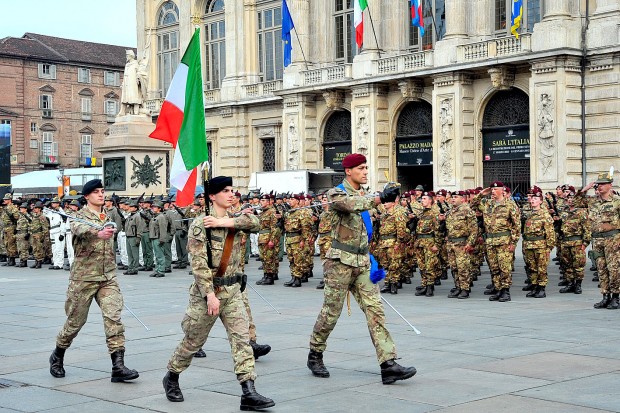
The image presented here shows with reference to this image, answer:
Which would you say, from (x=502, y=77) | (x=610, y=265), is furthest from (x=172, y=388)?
(x=502, y=77)

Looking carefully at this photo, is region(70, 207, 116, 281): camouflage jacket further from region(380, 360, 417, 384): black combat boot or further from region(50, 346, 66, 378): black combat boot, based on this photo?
region(380, 360, 417, 384): black combat boot

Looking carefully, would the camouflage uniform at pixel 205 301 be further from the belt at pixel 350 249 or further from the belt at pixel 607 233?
the belt at pixel 607 233

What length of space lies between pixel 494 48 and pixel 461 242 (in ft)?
50.1

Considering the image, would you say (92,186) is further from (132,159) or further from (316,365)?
(132,159)

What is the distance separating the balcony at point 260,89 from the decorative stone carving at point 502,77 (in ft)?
39.3

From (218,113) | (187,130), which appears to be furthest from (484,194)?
(218,113)

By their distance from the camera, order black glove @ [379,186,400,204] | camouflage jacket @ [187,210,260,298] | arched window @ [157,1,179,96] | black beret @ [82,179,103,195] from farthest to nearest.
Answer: arched window @ [157,1,179,96] < black beret @ [82,179,103,195] < black glove @ [379,186,400,204] < camouflage jacket @ [187,210,260,298]

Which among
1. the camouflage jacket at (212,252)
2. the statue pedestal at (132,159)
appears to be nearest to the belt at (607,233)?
the camouflage jacket at (212,252)

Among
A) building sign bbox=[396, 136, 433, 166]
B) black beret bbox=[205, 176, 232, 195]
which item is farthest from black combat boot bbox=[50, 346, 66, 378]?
building sign bbox=[396, 136, 433, 166]

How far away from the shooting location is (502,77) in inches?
1206

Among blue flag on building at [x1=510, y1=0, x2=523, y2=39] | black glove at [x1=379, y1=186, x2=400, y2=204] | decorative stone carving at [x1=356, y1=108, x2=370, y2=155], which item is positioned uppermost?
blue flag on building at [x1=510, y1=0, x2=523, y2=39]

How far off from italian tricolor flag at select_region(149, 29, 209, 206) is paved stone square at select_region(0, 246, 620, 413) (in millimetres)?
1968

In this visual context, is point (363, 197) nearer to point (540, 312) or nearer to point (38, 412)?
point (38, 412)

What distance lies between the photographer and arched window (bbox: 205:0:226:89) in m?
44.8
